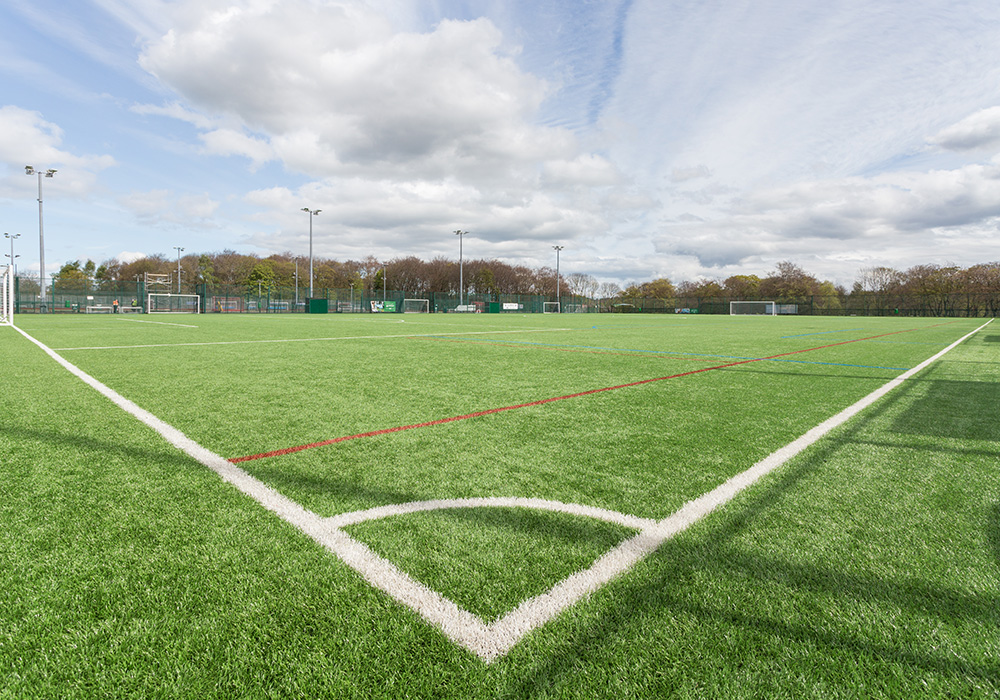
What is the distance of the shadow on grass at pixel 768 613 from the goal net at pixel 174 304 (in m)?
45.4

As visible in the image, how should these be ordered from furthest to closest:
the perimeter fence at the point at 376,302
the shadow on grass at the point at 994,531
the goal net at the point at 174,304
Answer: the goal net at the point at 174,304 → the perimeter fence at the point at 376,302 → the shadow on grass at the point at 994,531

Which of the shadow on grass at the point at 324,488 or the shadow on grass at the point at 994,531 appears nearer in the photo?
the shadow on grass at the point at 994,531

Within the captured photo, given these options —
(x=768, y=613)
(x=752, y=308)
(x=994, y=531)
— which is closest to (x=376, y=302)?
(x=752, y=308)

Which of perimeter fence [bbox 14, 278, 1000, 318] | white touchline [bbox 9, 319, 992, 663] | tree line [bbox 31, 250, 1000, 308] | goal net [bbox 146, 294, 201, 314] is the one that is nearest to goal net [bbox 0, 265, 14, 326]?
perimeter fence [bbox 14, 278, 1000, 318]

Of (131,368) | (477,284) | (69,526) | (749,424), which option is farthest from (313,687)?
(477,284)

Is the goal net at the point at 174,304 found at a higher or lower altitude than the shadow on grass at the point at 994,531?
higher

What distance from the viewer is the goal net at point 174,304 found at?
40.0 metres

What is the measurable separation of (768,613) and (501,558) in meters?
0.91

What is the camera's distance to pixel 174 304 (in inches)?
1651

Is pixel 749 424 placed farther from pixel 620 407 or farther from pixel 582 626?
pixel 582 626

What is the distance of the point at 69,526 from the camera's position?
2.21 meters

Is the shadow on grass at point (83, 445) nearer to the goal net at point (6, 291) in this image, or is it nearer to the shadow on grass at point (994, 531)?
the shadow on grass at point (994, 531)

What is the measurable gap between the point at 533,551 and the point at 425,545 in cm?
43

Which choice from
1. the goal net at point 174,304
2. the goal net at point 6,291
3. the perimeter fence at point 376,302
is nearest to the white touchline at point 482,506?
the goal net at point 6,291
